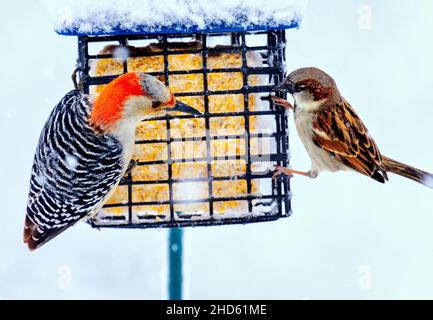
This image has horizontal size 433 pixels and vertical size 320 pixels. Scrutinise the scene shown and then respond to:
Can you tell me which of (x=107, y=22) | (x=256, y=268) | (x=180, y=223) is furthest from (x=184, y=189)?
(x=256, y=268)

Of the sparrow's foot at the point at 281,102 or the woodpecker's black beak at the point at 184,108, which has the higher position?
the sparrow's foot at the point at 281,102

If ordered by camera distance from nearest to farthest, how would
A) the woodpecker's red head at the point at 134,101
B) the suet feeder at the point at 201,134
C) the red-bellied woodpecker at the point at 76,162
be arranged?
the woodpecker's red head at the point at 134,101
the red-bellied woodpecker at the point at 76,162
the suet feeder at the point at 201,134

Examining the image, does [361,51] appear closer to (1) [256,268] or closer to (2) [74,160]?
(1) [256,268]

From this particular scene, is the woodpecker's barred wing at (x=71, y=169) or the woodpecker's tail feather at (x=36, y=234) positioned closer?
the woodpecker's barred wing at (x=71, y=169)

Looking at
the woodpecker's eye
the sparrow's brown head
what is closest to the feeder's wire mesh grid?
the sparrow's brown head

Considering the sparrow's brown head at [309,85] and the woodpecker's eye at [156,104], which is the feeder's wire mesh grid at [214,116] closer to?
the sparrow's brown head at [309,85]

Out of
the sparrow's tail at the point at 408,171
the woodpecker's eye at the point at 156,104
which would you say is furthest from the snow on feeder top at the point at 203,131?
the sparrow's tail at the point at 408,171

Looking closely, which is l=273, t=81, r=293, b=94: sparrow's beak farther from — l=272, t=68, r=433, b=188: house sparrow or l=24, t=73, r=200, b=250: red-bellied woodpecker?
l=24, t=73, r=200, b=250: red-bellied woodpecker

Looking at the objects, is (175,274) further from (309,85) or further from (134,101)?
(309,85)
